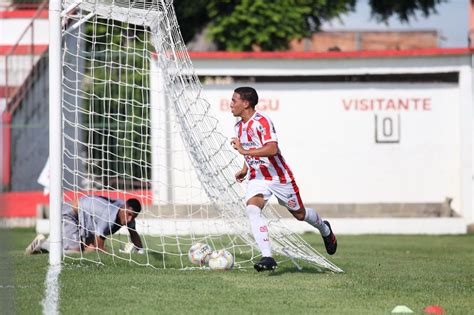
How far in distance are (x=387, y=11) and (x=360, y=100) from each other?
36.8ft

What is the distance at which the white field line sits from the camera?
8.76 metres

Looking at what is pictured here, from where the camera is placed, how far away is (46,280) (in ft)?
34.6

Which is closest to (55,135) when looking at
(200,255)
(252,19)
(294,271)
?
(200,255)

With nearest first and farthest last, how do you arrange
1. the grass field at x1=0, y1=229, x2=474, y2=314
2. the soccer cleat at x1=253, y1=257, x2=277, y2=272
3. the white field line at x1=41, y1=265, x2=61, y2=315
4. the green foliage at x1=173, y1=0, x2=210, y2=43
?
the white field line at x1=41, y1=265, x2=61, y2=315
the grass field at x1=0, y1=229, x2=474, y2=314
the soccer cleat at x1=253, y1=257, x2=277, y2=272
the green foliage at x1=173, y1=0, x2=210, y2=43

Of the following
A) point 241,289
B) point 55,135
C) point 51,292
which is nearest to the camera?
point 51,292

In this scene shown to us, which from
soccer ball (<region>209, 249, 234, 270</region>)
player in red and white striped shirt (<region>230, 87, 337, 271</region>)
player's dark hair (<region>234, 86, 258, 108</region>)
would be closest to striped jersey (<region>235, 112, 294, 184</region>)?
player in red and white striped shirt (<region>230, 87, 337, 271</region>)

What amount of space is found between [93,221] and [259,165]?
9.45 feet

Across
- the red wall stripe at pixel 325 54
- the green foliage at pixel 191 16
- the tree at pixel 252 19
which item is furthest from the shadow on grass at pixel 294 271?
the green foliage at pixel 191 16

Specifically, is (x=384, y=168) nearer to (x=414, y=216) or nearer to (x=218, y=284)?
(x=414, y=216)

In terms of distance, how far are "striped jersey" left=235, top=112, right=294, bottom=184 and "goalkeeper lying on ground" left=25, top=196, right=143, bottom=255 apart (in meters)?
2.28

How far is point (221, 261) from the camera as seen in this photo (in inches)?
463

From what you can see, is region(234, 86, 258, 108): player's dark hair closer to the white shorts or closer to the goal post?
the white shorts

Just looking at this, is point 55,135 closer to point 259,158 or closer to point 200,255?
point 200,255

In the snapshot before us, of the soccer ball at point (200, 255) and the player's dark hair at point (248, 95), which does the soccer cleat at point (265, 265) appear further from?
the player's dark hair at point (248, 95)
